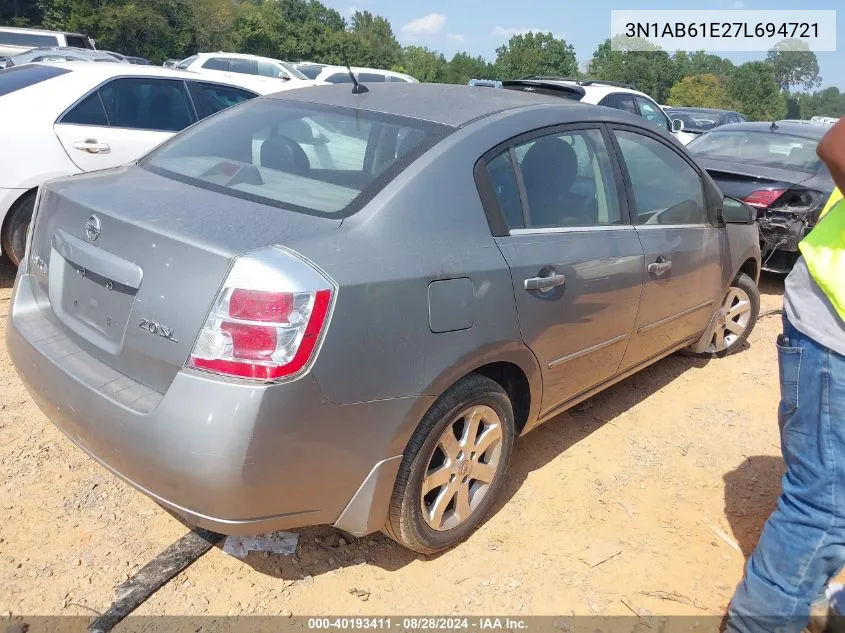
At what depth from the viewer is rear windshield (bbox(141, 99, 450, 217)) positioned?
246cm

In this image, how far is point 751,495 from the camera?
10.8 ft

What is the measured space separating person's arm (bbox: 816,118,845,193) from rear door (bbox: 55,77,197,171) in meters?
4.67

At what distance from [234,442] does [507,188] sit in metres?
1.40

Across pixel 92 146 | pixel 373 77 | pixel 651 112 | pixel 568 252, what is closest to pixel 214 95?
pixel 92 146

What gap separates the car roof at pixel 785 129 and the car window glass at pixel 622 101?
2811mm

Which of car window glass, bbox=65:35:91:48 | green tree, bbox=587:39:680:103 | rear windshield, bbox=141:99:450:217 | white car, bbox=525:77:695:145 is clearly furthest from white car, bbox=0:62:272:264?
green tree, bbox=587:39:680:103

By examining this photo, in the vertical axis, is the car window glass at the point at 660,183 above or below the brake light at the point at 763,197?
above

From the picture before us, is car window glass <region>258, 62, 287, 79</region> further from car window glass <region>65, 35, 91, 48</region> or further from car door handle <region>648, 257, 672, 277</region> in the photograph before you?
car door handle <region>648, 257, 672, 277</region>

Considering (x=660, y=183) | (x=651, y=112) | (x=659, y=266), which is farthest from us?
(x=651, y=112)

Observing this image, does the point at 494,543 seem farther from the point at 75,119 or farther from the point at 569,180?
the point at 75,119

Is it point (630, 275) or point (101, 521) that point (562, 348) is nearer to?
point (630, 275)

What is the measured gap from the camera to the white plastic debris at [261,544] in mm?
2648

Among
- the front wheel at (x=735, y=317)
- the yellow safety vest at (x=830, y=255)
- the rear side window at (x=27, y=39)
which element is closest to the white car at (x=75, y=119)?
the front wheel at (x=735, y=317)

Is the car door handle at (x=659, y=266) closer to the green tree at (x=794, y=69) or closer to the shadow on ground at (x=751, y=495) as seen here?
the shadow on ground at (x=751, y=495)
